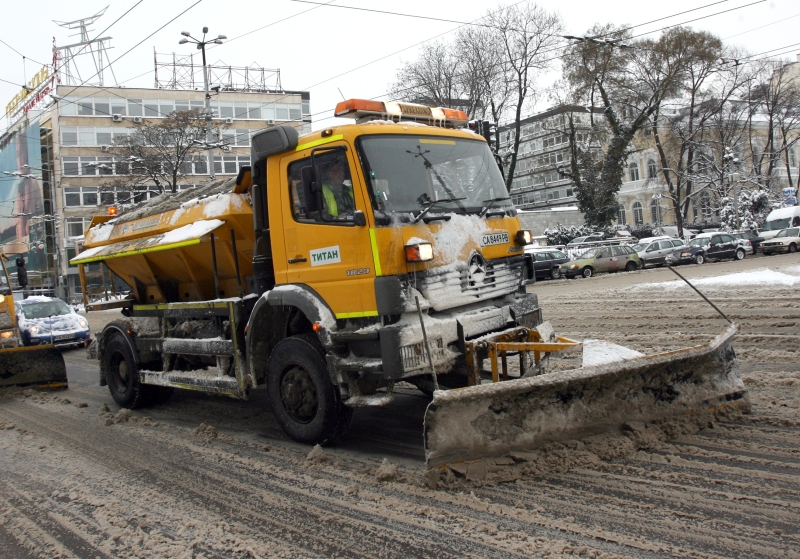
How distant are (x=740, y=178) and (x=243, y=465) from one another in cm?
5415

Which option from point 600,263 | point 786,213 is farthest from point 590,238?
point 600,263

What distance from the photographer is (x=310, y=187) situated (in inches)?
230

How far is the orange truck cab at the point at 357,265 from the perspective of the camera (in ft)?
18.1

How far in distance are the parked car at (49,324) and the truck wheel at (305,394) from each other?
1311 cm

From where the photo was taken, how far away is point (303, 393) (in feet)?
20.2

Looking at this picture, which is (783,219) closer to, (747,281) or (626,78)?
(626,78)

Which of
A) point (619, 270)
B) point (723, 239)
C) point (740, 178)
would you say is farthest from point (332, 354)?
point (740, 178)

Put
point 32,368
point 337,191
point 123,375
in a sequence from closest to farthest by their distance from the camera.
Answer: point 337,191
point 123,375
point 32,368

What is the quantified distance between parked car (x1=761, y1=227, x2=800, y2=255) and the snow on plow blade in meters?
32.1

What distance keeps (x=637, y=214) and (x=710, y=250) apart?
3639 centimetres

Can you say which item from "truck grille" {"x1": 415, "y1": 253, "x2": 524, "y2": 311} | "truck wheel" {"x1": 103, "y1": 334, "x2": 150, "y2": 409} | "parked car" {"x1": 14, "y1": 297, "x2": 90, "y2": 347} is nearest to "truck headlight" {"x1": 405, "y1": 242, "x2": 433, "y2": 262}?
"truck grille" {"x1": 415, "y1": 253, "x2": 524, "y2": 311}

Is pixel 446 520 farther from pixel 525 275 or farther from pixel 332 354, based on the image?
pixel 525 275

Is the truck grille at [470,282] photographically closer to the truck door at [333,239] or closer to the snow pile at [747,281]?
the truck door at [333,239]

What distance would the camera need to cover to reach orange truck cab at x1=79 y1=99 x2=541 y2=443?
18.1 feet
